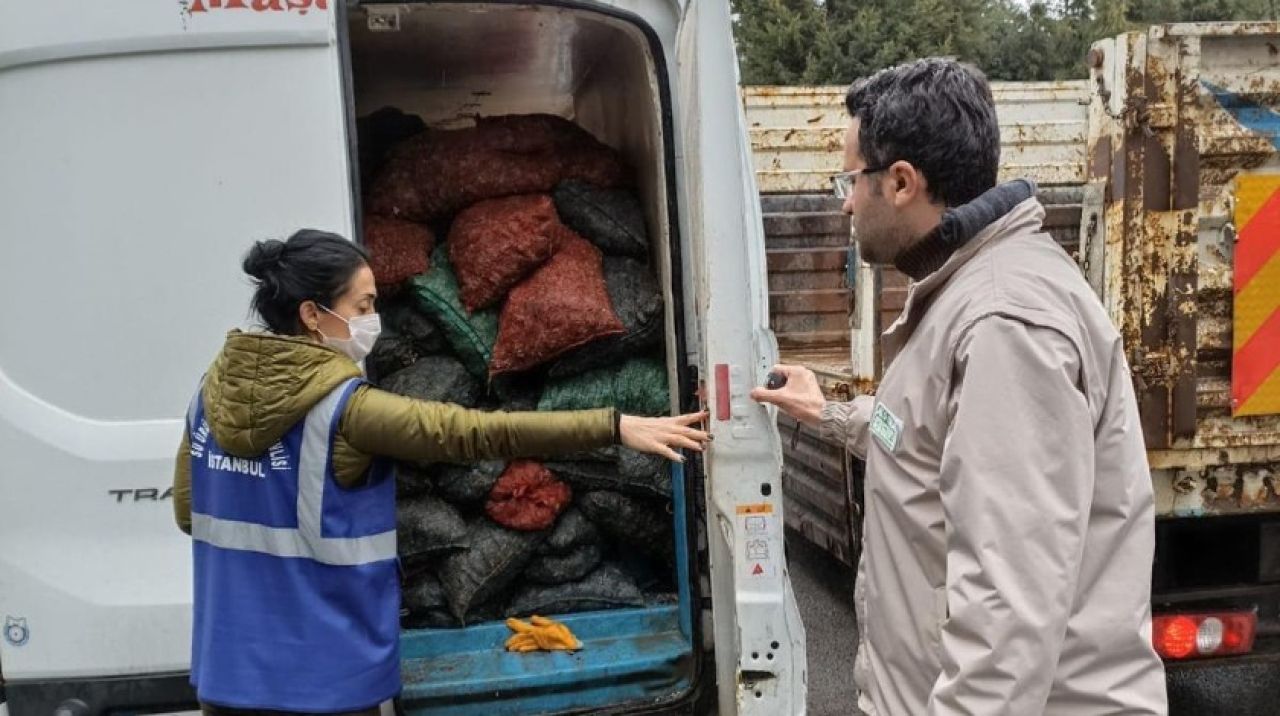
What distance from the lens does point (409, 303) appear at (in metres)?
3.61

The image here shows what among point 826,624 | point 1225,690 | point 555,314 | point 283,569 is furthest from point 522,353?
point 1225,690

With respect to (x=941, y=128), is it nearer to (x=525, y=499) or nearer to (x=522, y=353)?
Result: (x=522, y=353)

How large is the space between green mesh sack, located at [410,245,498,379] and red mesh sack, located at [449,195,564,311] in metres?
0.04

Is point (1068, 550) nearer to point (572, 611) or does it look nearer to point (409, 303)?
point (572, 611)

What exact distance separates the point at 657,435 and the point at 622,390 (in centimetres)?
121

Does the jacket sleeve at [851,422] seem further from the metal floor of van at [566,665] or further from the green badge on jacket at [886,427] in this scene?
the metal floor of van at [566,665]

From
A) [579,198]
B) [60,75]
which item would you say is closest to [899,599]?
[60,75]

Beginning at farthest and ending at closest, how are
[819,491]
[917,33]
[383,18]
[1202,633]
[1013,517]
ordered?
[917,33] < [819,491] < [1202,633] < [383,18] < [1013,517]

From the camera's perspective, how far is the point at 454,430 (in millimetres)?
2064

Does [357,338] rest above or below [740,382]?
above

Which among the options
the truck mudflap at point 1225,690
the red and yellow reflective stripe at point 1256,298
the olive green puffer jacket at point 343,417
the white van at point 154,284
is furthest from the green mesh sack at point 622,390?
the truck mudflap at point 1225,690

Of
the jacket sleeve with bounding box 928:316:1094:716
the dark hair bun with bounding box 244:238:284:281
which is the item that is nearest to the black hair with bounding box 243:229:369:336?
the dark hair bun with bounding box 244:238:284:281

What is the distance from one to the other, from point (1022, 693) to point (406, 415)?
48.5 inches

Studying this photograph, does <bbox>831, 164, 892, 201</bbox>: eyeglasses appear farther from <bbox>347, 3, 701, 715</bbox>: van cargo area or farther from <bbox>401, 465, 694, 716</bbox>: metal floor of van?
<bbox>401, 465, 694, 716</bbox>: metal floor of van
